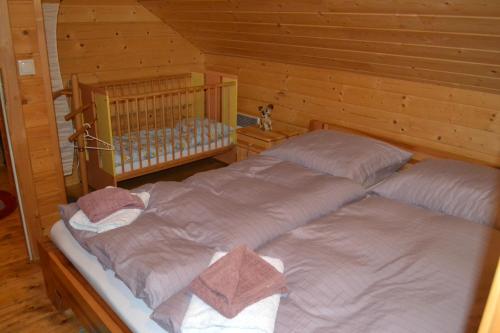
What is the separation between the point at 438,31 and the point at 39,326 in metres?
2.55

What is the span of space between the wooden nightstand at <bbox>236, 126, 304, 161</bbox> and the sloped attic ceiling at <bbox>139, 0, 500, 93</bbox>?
0.64 meters

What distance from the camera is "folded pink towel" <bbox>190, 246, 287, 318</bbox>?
1390mm

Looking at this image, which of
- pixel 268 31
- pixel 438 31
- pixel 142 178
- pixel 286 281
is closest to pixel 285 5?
pixel 268 31

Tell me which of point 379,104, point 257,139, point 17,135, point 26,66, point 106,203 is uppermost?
point 26,66

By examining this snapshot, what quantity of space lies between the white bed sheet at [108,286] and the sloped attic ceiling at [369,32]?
1.83 metres

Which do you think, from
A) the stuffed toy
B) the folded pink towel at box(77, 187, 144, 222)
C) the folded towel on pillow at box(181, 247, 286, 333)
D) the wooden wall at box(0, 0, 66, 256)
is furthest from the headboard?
the wooden wall at box(0, 0, 66, 256)

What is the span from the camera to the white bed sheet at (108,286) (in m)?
1.54

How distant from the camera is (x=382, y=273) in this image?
5.53 ft

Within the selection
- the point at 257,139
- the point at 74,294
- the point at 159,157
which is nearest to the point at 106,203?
the point at 74,294

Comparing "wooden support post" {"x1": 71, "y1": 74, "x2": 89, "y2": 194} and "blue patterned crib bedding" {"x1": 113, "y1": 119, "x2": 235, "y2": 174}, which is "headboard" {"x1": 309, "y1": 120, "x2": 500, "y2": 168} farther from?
"wooden support post" {"x1": 71, "y1": 74, "x2": 89, "y2": 194}

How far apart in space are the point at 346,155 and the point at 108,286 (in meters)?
1.62

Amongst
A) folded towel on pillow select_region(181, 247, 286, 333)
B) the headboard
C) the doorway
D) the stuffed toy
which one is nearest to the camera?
folded towel on pillow select_region(181, 247, 286, 333)

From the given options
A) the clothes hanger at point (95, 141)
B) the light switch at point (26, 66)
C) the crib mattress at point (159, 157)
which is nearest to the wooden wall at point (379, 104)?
the crib mattress at point (159, 157)

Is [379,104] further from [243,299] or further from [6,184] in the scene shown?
[6,184]
